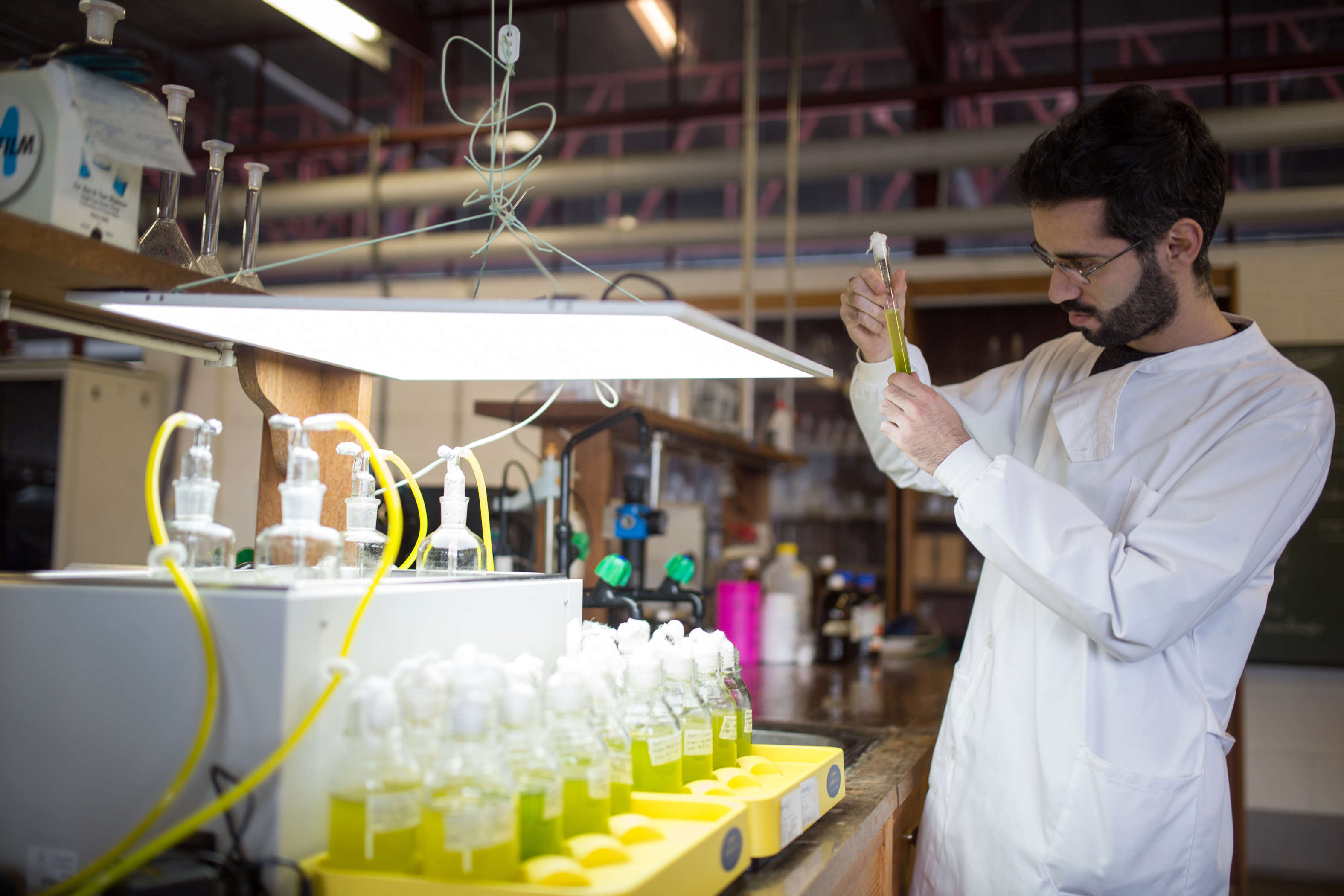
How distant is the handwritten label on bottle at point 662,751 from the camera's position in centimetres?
92

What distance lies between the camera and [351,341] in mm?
1017

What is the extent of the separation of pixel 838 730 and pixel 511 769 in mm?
1147

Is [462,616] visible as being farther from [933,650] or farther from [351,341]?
[933,650]

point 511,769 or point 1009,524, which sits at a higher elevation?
point 1009,524

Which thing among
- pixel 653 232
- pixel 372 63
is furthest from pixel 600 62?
pixel 372 63

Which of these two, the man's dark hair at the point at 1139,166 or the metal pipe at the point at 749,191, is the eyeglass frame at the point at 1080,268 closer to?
the man's dark hair at the point at 1139,166

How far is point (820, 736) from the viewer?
1729 millimetres

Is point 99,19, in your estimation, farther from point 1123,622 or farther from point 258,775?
point 1123,622

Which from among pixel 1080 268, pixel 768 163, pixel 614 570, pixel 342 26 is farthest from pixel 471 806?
pixel 768 163

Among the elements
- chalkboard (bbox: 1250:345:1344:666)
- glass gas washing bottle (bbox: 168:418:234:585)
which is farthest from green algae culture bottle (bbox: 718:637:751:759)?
chalkboard (bbox: 1250:345:1344:666)

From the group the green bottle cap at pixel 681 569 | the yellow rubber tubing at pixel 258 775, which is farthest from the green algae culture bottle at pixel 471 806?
the green bottle cap at pixel 681 569

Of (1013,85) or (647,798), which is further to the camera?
(1013,85)

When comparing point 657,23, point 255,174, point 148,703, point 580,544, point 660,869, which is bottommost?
point 660,869

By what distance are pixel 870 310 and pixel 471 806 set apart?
1.08m
